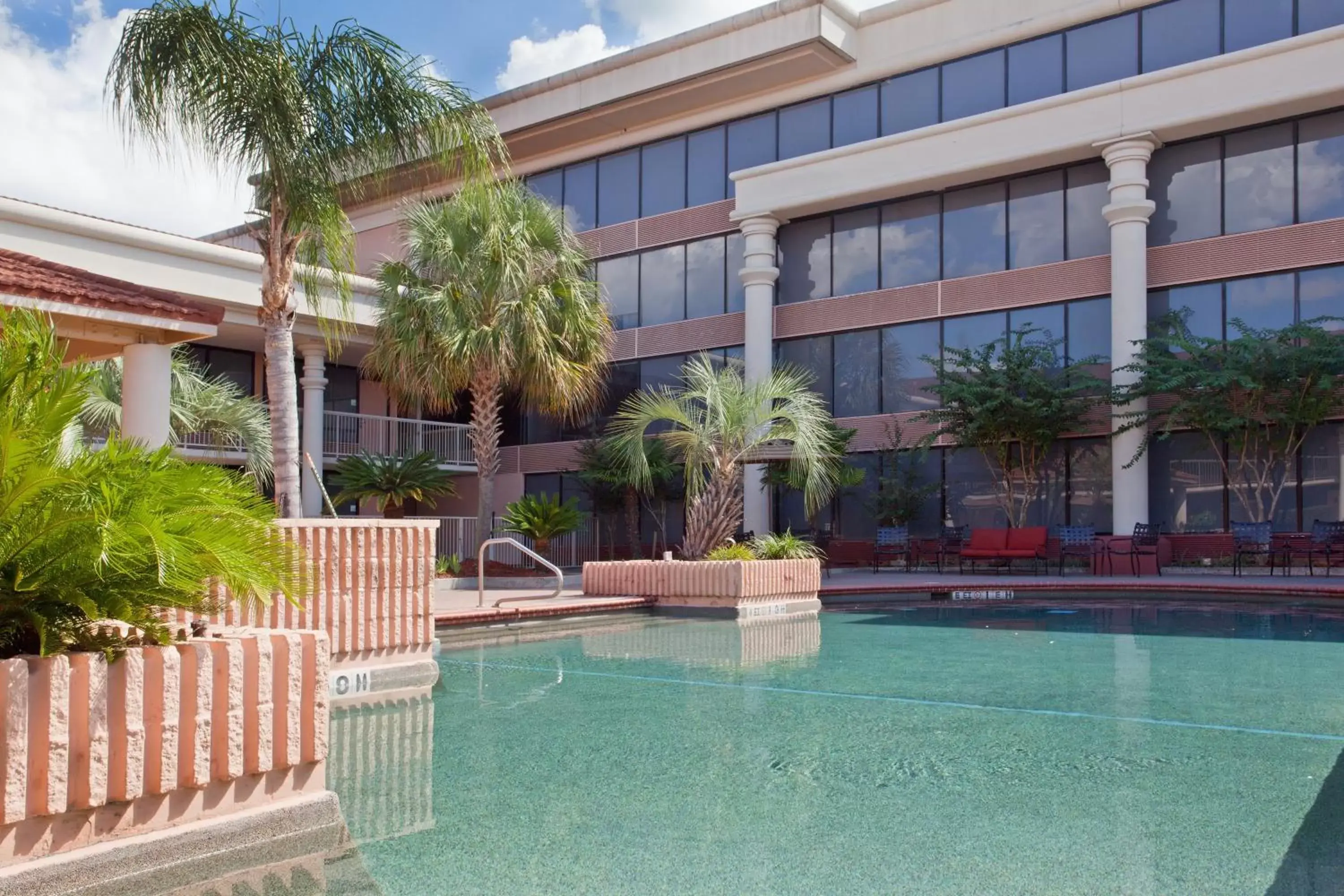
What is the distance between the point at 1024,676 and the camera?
866 centimetres

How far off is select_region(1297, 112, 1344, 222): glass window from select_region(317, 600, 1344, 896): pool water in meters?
13.8

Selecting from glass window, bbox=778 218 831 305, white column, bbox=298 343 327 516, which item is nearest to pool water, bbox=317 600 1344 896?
white column, bbox=298 343 327 516

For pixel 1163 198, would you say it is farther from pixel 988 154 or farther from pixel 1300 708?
pixel 1300 708

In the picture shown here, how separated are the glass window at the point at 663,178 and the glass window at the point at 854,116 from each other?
13.2 feet

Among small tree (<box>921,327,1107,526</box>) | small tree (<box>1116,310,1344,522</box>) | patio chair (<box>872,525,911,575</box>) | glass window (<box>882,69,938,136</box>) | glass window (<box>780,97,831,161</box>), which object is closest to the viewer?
small tree (<box>1116,310,1344,522</box>)

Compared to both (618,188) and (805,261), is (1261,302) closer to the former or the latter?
(805,261)

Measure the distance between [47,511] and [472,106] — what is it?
7.95 metres

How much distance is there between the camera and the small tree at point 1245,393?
19453 mm

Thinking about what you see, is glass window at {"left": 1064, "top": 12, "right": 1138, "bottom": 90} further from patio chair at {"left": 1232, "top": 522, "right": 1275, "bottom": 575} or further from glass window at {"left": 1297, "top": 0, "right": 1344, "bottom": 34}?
patio chair at {"left": 1232, "top": 522, "right": 1275, "bottom": 575}

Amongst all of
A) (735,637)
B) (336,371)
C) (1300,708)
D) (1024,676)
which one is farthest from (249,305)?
(1300,708)

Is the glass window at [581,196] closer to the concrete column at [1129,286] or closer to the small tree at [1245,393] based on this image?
the concrete column at [1129,286]

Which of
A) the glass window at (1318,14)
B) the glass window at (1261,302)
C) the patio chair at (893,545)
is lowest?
the patio chair at (893,545)

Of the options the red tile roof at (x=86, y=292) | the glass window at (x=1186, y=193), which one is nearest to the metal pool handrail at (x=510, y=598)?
the red tile roof at (x=86, y=292)

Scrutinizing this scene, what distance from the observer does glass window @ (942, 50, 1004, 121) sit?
2416 centimetres
